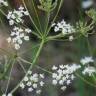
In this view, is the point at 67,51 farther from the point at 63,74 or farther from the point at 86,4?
the point at 63,74

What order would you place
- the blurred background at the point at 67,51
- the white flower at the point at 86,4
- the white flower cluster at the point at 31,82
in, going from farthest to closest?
the white flower at the point at 86,4
the blurred background at the point at 67,51
the white flower cluster at the point at 31,82

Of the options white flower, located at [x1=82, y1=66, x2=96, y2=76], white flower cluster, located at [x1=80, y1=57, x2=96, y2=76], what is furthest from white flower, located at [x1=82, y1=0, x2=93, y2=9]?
white flower, located at [x1=82, y1=66, x2=96, y2=76]

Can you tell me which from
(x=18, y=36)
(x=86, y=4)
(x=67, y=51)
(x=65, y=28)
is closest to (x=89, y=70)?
(x=65, y=28)

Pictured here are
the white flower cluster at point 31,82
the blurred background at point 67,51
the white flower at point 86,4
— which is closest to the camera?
the white flower cluster at point 31,82

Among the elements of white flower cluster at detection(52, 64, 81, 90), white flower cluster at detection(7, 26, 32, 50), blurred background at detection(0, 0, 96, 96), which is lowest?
blurred background at detection(0, 0, 96, 96)

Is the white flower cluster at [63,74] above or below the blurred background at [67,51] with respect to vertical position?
above

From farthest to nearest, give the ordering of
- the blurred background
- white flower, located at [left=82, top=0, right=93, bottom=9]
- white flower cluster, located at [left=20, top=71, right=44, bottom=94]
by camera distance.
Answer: white flower, located at [left=82, top=0, right=93, bottom=9]
the blurred background
white flower cluster, located at [left=20, top=71, right=44, bottom=94]

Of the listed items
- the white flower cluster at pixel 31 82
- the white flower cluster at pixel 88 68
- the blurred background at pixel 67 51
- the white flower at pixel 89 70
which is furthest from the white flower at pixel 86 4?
the white flower cluster at pixel 31 82

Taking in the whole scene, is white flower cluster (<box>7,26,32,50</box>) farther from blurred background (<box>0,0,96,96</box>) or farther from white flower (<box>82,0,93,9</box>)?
white flower (<box>82,0,93,9</box>)

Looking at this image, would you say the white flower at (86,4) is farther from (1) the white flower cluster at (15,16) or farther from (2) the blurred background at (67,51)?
(1) the white flower cluster at (15,16)

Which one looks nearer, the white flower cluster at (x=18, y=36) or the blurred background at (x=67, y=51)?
the white flower cluster at (x=18, y=36)

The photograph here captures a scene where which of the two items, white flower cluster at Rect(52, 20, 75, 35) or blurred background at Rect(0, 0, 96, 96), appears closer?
white flower cluster at Rect(52, 20, 75, 35)

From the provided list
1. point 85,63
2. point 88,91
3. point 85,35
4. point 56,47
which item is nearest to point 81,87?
point 88,91

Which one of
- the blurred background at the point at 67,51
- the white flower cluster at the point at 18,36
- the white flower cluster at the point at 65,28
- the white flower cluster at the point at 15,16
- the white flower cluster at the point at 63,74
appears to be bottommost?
the blurred background at the point at 67,51
